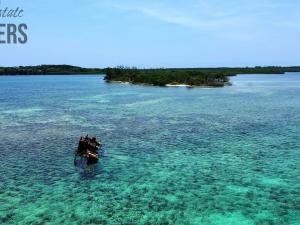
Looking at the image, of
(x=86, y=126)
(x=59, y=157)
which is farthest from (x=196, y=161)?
Answer: (x=86, y=126)

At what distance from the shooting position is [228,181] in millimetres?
26641

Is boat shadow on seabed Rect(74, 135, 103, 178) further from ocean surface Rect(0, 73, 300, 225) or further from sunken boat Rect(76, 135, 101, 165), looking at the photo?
ocean surface Rect(0, 73, 300, 225)

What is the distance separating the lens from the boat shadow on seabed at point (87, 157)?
28983 mm

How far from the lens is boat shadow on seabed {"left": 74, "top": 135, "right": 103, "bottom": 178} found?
2898 cm

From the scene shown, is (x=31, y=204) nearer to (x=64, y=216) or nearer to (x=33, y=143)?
(x=64, y=216)

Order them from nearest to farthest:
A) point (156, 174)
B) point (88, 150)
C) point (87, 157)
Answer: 1. point (156, 174)
2. point (87, 157)
3. point (88, 150)

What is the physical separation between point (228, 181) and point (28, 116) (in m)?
40.5

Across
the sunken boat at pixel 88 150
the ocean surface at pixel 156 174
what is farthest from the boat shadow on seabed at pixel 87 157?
the ocean surface at pixel 156 174

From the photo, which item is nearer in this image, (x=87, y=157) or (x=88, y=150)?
(x=87, y=157)

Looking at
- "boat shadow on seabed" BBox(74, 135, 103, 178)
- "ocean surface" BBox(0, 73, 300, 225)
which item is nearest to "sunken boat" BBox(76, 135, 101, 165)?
"boat shadow on seabed" BBox(74, 135, 103, 178)

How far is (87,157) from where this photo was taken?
101 ft

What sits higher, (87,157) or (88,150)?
(88,150)

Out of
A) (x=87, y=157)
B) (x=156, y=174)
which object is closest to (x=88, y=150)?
(x=87, y=157)

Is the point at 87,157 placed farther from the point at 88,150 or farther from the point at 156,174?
the point at 156,174
